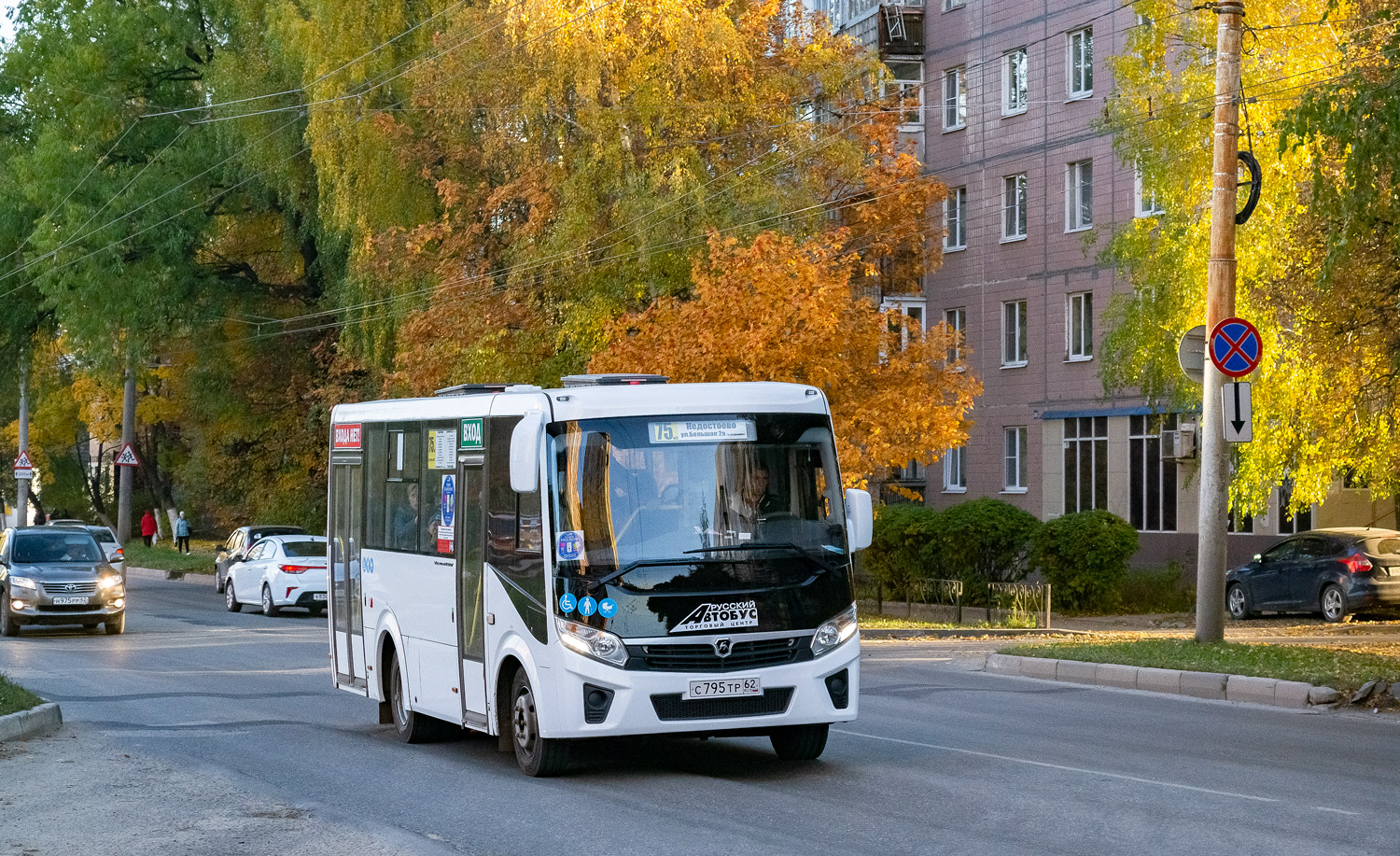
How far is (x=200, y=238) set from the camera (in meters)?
47.4

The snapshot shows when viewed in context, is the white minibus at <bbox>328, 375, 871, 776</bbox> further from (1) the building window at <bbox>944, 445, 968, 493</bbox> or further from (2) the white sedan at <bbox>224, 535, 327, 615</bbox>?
(1) the building window at <bbox>944, 445, 968, 493</bbox>

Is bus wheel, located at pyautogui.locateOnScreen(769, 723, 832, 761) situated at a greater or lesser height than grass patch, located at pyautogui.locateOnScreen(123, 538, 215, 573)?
greater

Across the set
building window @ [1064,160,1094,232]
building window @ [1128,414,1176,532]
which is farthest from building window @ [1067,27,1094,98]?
building window @ [1128,414,1176,532]

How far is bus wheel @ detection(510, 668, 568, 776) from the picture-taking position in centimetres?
1158

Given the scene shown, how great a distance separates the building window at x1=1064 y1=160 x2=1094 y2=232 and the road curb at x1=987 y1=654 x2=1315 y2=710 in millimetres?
24326

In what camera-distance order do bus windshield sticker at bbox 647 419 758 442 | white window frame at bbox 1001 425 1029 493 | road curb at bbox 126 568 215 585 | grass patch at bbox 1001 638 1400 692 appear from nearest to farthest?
bus windshield sticker at bbox 647 419 758 442
grass patch at bbox 1001 638 1400 692
white window frame at bbox 1001 425 1029 493
road curb at bbox 126 568 215 585

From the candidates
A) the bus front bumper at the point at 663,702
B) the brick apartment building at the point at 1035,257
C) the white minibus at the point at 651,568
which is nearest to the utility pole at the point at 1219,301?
the white minibus at the point at 651,568

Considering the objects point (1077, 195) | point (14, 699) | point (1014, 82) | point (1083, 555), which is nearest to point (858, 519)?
point (14, 699)

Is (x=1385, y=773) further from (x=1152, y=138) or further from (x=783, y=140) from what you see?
(x=783, y=140)

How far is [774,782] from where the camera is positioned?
1141 centimetres

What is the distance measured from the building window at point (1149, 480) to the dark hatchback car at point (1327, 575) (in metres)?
9.79

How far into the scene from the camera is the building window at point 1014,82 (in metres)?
45.3

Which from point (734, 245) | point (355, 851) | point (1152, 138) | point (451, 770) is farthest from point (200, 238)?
point (355, 851)

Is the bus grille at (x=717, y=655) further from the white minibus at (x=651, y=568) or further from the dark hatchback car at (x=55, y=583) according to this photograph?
the dark hatchback car at (x=55, y=583)
